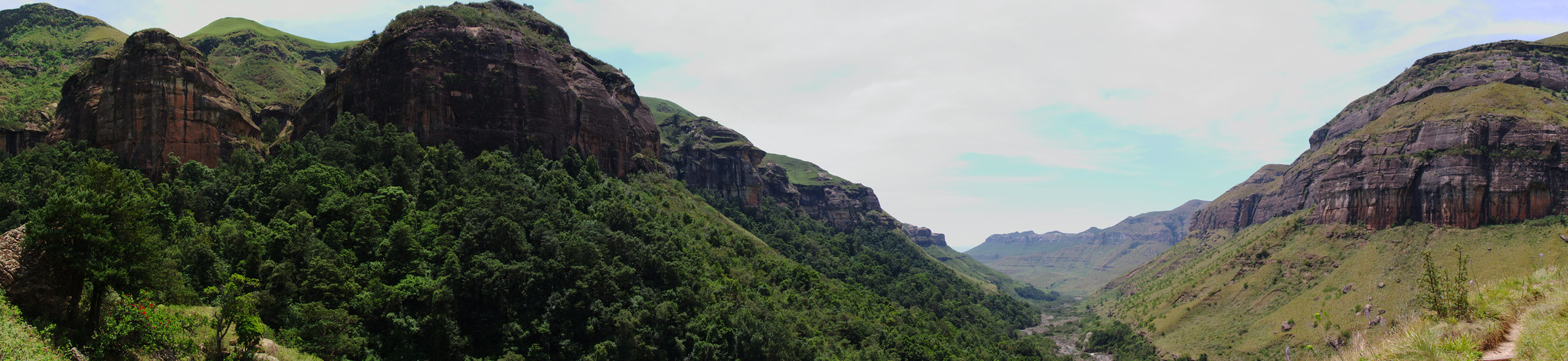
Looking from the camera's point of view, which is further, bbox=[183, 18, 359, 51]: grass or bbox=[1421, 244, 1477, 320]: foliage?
bbox=[183, 18, 359, 51]: grass

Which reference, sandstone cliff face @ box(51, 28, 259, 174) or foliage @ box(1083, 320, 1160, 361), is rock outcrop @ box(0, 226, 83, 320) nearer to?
sandstone cliff face @ box(51, 28, 259, 174)

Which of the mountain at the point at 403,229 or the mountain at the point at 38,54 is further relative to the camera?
the mountain at the point at 38,54

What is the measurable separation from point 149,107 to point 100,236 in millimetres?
45174

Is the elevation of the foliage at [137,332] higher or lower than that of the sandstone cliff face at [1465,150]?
lower

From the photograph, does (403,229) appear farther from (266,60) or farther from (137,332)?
(266,60)

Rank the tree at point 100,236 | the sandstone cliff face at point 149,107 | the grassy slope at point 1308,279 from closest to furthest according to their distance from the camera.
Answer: the tree at point 100,236 < the sandstone cliff face at point 149,107 < the grassy slope at point 1308,279

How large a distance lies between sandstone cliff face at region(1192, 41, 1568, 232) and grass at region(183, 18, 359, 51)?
18987 centimetres

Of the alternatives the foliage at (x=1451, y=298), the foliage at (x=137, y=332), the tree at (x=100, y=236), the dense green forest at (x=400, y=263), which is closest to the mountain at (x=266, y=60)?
the dense green forest at (x=400, y=263)

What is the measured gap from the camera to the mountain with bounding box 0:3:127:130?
66.8 m

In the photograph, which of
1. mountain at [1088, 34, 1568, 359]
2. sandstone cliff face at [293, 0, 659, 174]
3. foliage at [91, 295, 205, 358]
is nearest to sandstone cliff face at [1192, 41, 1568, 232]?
mountain at [1088, 34, 1568, 359]

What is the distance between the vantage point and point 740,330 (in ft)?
202

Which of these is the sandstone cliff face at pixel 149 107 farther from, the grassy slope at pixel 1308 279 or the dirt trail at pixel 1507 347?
the grassy slope at pixel 1308 279

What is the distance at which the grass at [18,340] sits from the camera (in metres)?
22.4

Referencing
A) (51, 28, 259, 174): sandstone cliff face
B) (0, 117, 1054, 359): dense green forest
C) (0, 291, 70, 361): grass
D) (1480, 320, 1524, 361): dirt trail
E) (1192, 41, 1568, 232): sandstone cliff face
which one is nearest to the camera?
(1480, 320, 1524, 361): dirt trail
